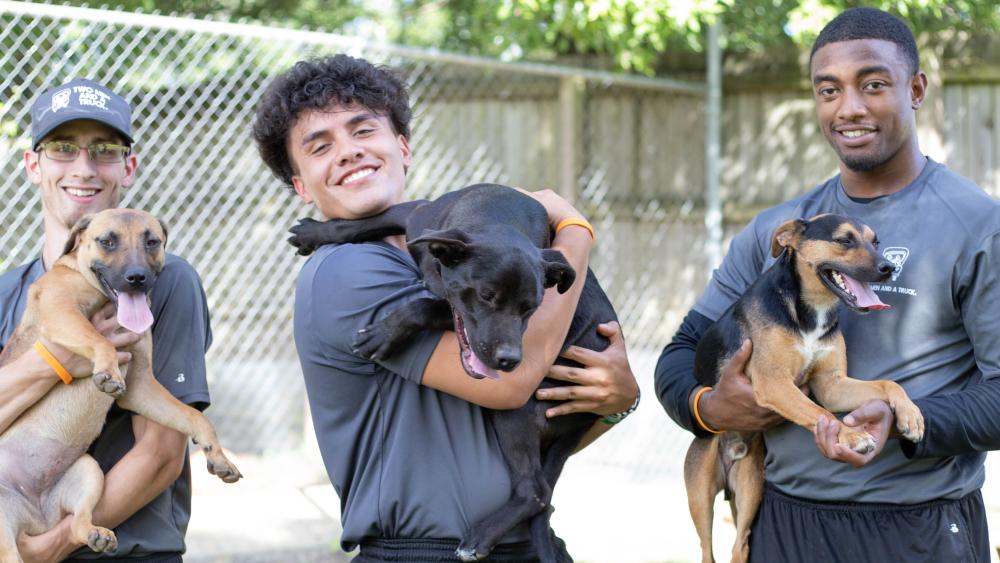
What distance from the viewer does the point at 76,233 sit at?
354 centimetres

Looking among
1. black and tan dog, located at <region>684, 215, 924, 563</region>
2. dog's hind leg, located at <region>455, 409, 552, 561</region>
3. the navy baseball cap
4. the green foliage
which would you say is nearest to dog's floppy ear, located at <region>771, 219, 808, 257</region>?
black and tan dog, located at <region>684, 215, 924, 563</region>

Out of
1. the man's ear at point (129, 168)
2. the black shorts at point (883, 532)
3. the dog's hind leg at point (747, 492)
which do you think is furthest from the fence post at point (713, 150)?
the man's ear at point (129, 168)

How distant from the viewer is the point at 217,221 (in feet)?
24.5

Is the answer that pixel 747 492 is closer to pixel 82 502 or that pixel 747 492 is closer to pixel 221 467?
pixel 221 467

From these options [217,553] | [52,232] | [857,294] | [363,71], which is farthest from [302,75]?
[217,553]

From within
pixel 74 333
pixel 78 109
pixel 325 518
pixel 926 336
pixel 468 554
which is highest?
pixel 78 109

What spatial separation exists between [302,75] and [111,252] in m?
→ 0.83

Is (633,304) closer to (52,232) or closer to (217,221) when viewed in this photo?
(217,221)

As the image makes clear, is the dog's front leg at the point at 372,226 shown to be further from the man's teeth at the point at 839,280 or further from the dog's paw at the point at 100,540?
the man's teeth at the point at 839,280

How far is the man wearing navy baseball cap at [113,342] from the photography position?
10.8 feet

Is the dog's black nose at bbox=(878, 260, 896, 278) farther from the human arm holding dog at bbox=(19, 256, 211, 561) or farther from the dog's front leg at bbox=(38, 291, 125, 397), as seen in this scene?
the dog's front leg at bbox=(38, 291, 125, 397)

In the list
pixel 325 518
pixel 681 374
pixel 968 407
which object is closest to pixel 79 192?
pixel 681 374

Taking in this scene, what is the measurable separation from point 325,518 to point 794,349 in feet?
15.2

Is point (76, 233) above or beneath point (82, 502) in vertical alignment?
above
